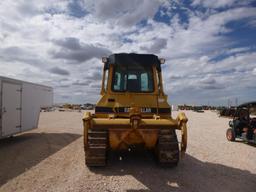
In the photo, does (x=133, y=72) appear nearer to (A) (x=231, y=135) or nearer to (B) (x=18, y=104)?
(B) (x=18, y=104)

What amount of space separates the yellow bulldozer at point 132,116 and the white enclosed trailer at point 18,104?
5998mm

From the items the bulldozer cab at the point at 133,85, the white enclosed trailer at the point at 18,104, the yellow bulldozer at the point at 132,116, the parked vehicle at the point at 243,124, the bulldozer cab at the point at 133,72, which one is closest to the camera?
the yellow bulldozer at the point at 132,116

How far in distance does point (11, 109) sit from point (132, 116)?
826cm

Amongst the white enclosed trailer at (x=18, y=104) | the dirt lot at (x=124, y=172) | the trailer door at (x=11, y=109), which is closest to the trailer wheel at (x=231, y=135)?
the dirt lot at (x=124, y=172)

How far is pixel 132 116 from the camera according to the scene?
7.06m

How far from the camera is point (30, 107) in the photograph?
1540cm

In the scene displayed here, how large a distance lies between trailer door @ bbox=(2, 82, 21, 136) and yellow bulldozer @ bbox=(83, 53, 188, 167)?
601 centimetres

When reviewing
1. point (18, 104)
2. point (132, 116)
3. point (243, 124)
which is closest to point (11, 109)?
point (18, 104)

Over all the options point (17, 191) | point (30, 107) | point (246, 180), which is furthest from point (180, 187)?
point (30, 107)

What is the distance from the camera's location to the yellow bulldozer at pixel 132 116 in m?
7.17

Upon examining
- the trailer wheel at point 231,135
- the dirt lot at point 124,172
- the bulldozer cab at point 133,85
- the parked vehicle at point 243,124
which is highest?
the bulldozer cab at point 133,85

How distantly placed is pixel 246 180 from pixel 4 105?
33.2ft

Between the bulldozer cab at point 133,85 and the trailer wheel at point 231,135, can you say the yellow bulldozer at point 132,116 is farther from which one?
the trailer wheel at point 231,135

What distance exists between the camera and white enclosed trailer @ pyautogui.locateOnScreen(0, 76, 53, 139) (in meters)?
12.5
